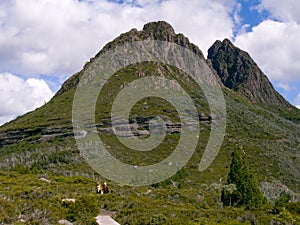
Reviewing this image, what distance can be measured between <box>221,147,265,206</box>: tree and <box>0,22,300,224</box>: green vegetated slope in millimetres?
1785

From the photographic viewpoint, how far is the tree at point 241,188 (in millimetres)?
45656

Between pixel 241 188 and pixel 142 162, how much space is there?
2232 inches

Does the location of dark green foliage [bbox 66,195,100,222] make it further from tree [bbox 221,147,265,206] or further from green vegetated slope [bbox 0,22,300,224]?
tree [bbox 221,147,265,206]

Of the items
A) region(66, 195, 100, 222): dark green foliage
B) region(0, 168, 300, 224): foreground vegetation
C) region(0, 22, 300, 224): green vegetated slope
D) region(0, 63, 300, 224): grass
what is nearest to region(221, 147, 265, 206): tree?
region(0, 22, 300, 224): green vegetated slope

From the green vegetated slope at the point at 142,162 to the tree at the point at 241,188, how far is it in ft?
5.86

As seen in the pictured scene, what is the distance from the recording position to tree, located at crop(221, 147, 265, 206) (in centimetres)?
4566

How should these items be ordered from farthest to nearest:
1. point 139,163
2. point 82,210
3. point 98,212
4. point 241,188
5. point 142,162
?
point 142,162, point 139,163, point 241,188, point 98,212, point 82,210

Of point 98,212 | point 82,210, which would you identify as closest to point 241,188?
point 98,212

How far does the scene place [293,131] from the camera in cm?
16188

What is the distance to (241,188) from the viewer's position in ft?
153

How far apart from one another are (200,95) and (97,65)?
46.2m

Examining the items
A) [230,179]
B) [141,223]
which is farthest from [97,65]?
[141,223]

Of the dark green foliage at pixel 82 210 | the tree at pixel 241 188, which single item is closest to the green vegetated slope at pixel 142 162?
the dark green foliage at pixel 82 210

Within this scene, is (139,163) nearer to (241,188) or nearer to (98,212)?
(241,188)
